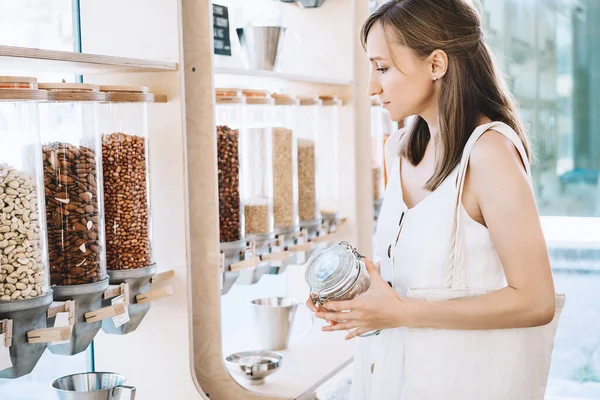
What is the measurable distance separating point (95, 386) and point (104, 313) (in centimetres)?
17

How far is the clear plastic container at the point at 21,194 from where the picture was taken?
4.27 ft

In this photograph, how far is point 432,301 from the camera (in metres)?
1.51

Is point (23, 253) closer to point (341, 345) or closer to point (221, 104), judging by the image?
point (221, 104)

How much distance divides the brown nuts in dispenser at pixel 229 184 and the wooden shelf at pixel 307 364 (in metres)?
0.40

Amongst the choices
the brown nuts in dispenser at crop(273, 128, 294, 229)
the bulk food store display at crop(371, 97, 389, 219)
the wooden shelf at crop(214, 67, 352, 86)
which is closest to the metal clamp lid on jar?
the wooden shelf at crop(214, 67, 352, 86)

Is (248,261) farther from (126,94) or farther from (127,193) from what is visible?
(126,94)

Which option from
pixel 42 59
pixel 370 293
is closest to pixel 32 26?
pixel 42 59

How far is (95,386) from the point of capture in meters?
1.58

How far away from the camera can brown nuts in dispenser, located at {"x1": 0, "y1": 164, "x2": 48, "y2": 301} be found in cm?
130

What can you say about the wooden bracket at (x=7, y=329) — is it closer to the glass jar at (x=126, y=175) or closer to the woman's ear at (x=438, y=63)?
the glass jar at (x=126, y=175)

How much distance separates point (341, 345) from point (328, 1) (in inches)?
43.9

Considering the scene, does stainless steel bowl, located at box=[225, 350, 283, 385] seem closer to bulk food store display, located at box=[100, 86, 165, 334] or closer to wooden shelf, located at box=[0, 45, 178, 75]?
bulk food store display, located at box=[100, 86, 165, 334]

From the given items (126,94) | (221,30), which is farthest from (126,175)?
(221,30)

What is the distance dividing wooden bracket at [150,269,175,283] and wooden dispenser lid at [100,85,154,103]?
0.37m
